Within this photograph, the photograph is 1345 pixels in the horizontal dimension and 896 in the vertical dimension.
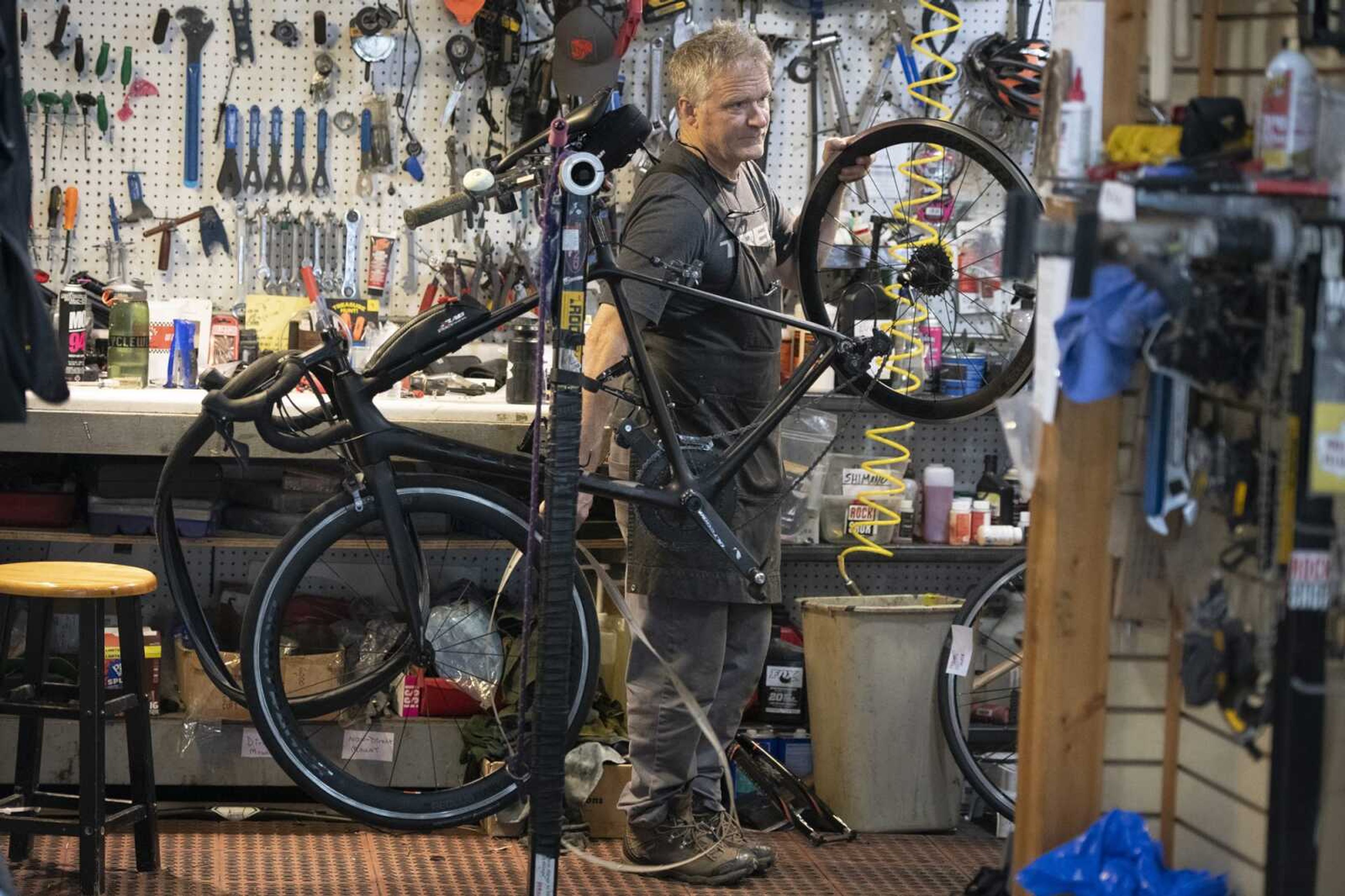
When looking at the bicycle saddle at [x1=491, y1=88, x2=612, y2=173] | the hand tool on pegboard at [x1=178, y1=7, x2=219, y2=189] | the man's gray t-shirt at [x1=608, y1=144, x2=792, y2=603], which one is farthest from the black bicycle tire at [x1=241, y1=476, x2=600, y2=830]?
the hand tool on pegboard at [x1=178, y1=7, x2=219, y2=189]

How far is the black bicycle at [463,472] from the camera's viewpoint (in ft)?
10.6

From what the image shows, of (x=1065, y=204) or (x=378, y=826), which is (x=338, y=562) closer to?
(x=378, y=826)

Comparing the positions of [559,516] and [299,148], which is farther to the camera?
[299,148]

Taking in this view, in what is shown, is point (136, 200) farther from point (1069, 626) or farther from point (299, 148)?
point (1069, 626)

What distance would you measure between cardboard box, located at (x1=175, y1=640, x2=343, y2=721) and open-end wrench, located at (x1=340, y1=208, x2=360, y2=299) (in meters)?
1.13

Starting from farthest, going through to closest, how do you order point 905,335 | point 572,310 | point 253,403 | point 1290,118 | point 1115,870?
point 905,335, point 253,403, point 572,310, point 1115,870, point 1290,118

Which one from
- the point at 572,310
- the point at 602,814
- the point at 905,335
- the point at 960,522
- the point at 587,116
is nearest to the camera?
the point at 572,310

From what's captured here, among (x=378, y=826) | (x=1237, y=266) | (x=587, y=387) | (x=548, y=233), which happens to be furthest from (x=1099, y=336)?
(x=378, y=826)

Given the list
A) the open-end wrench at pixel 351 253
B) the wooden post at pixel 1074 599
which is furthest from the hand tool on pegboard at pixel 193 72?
the wooden post at pixel 1074 599

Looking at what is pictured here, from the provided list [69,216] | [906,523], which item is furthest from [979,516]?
[69,216]

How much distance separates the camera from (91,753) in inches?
139

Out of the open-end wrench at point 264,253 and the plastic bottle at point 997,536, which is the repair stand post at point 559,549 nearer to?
the plastic bottle at point 997,536

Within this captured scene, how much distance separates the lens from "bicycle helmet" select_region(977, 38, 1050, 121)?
4676 mm

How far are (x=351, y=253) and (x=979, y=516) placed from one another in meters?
2.00
